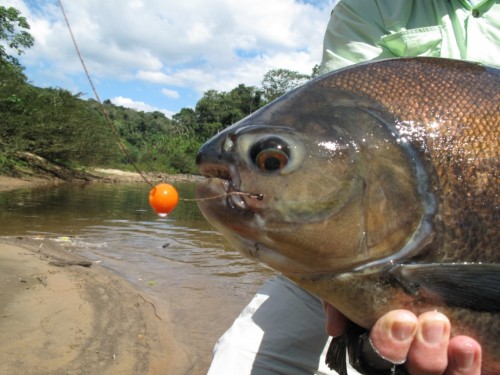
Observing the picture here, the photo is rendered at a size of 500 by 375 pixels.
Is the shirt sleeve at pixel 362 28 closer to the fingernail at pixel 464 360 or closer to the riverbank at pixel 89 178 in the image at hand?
the fingernail at pixel 464 360

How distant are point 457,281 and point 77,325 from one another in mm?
6829

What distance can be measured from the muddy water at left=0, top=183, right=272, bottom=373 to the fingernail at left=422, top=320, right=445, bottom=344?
5.58m

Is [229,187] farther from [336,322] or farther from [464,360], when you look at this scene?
[464,360]

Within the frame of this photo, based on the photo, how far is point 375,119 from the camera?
160 cm

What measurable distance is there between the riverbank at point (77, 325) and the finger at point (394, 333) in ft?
16.9

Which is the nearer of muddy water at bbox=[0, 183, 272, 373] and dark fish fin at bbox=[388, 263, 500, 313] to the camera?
dark fish fin at bbox=[388, 263, 500, 313]

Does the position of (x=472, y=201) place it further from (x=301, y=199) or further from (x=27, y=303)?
(x=27, y=303)

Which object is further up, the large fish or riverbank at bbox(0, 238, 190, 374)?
the large fish

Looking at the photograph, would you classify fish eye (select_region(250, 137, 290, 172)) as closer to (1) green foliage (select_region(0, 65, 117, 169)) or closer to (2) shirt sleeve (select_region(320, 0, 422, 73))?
(2) shirt sleeve (select_region(320, 0, 422, 73))

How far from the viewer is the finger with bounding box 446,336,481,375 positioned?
1553mm

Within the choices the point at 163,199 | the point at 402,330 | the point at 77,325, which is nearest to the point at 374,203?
the point at 402,330

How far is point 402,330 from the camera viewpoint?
5.12 ft

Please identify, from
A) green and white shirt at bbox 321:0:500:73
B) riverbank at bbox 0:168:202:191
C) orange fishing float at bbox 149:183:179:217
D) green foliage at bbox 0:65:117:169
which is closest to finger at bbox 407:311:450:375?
orange fishing float at bbox 149:183:179:217

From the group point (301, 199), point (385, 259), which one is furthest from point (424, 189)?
point (301, 199)
